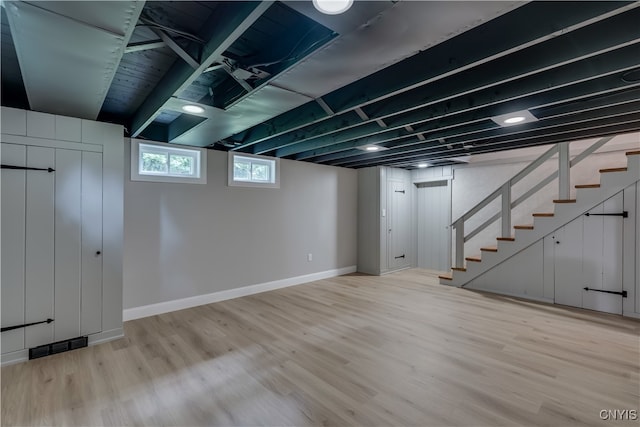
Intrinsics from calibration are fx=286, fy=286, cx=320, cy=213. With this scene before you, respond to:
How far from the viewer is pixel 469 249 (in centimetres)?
585

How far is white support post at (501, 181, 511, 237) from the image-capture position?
4656 mm

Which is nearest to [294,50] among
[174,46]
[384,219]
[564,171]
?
[174,46]

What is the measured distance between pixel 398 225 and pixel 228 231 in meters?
3.68

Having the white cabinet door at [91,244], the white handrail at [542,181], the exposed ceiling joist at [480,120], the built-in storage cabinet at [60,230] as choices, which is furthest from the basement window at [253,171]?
the white handrail at [542,181]

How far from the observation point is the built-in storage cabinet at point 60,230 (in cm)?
253

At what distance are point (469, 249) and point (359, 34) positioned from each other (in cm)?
540

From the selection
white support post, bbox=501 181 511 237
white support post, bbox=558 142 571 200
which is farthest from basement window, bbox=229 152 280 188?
white support post, bbox=558 142 571 200

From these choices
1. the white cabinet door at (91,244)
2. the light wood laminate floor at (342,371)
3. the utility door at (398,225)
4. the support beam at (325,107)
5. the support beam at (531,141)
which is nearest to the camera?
the light wood laminate floor at (342,371)

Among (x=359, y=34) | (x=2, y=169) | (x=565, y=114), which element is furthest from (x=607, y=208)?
(x=2, y=169)

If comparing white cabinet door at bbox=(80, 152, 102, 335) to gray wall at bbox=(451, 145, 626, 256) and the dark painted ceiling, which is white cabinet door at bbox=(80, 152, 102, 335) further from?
gray wall at bbox=(451, 145, 626, 256)

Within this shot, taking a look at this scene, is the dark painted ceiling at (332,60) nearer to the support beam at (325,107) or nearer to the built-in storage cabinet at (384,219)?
the support beam at (325,107)

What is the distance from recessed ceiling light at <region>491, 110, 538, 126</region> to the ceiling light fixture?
2.30 meters

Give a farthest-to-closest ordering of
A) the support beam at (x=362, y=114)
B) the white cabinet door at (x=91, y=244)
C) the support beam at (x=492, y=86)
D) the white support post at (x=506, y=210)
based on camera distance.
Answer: the white support post at (x=506, y=210)
the support beam at (x=362, y=114)
the white cabinet door at (x=91, y=244)
the support beam at (x=492, y=86)
